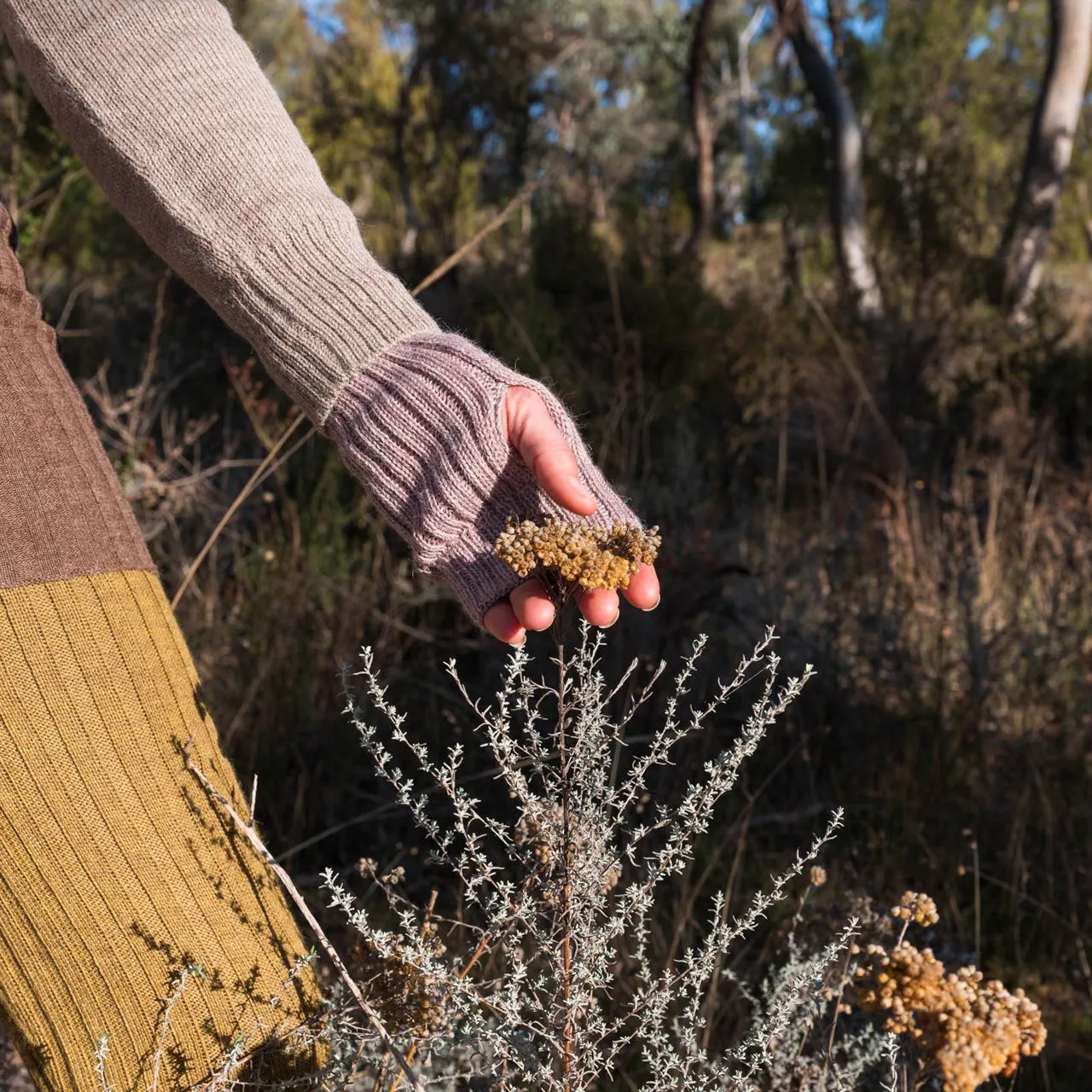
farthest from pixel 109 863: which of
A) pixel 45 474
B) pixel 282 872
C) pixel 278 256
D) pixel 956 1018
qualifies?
pixel 956 1018

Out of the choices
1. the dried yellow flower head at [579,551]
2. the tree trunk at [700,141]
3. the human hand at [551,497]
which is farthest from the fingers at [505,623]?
the tree trunk at [700,141]

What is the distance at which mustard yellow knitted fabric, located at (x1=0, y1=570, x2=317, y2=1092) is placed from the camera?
918 mm

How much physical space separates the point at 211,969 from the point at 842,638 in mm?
2753

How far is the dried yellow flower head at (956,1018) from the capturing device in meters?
0.88

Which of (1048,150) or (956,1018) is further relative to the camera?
(1048,150)

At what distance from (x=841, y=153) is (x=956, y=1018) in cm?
858

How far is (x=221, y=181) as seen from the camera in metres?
1.14

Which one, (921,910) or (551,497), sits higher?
(551,497)

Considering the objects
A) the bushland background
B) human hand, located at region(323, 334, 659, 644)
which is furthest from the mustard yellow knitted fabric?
the bushland background

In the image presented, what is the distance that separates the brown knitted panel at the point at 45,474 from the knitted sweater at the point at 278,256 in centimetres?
20

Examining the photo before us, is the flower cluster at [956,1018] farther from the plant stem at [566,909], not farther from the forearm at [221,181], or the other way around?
the forearm at [221,181]

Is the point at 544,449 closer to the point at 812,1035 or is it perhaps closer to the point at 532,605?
the point at 532,605

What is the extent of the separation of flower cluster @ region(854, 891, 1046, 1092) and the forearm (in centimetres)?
81

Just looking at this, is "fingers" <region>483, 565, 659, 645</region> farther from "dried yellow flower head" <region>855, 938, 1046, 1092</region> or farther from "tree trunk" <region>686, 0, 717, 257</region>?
"tree trunk" <region>686, 0, 717, 257</region>
